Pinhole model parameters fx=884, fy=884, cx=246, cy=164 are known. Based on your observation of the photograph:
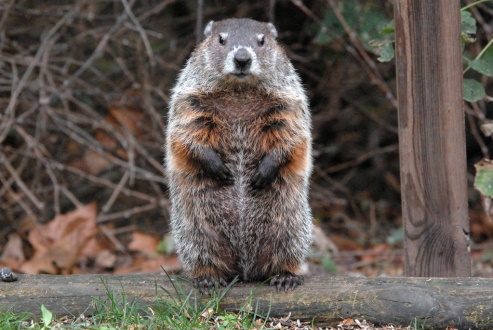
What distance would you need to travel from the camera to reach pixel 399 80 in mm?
4676

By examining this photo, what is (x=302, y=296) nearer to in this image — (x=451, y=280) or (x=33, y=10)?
(x=451, y=280)

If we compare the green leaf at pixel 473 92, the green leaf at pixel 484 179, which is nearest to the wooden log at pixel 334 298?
the green leaf at pixel 484 179

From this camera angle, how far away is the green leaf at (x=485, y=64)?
497 cm

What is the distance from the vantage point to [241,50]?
4539mm

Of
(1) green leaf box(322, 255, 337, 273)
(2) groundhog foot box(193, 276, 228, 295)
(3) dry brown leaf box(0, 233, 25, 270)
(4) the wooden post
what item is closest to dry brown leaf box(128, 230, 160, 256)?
(3) dry brown leaf box(0, 233, 25, 270)

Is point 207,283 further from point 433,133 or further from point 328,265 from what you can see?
point 328,265

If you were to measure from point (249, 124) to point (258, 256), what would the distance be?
69 cm

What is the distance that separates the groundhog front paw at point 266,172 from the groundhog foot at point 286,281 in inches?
18.8

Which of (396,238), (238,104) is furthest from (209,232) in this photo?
(396,238)

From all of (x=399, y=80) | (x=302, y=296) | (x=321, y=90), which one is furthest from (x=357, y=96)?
(x=302, y=296)

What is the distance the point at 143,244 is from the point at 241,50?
11.5ft

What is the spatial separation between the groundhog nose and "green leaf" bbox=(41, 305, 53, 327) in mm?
1525

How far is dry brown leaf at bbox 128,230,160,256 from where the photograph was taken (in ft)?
25.1

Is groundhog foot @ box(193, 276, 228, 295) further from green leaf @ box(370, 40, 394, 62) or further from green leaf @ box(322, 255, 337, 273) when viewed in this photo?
green leaf @ box(322, 255, 337, 273)
